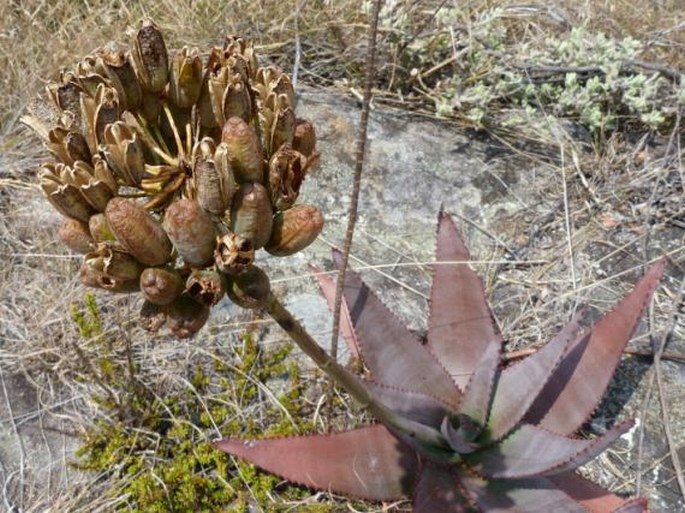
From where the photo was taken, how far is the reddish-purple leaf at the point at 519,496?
72.9 inches

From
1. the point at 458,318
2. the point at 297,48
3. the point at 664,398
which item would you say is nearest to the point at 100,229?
the point at 458,318

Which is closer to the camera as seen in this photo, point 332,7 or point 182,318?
point 182,318

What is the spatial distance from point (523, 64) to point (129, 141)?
227cm

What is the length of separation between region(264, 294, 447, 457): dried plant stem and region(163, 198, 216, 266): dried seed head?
151 mm

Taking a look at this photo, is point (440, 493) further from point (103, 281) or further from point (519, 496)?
point (103, 281)

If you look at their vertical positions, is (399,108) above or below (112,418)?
above

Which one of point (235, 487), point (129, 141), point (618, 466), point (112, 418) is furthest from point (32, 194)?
point (618, 466)

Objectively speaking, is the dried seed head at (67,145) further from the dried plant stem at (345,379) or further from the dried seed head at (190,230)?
the dried plant stem at (345,379)

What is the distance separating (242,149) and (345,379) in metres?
0.51

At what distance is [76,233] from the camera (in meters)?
1.25

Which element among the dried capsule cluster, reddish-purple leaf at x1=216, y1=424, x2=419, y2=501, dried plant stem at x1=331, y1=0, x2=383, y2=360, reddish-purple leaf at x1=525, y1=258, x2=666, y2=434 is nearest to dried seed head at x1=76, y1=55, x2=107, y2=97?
the dried capsule cluster

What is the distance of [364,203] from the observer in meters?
2.84

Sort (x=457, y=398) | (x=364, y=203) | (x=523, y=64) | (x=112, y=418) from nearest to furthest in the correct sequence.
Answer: (x=457, y=398) < (x=112, y=418) < (x=364, y=203) < (x=523, y=64)

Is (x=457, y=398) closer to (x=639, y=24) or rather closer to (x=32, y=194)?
(x=32, y=194)
